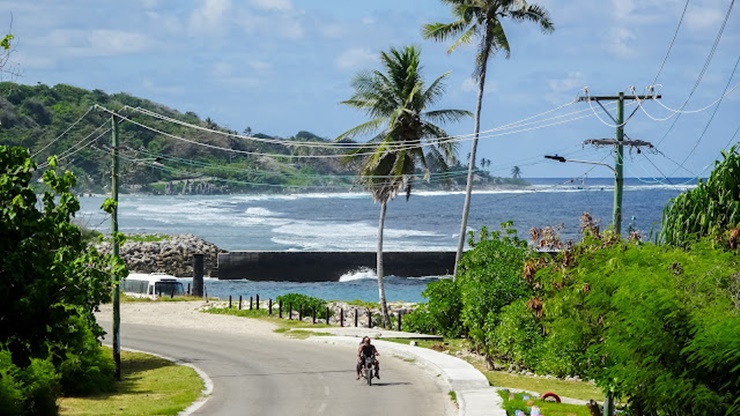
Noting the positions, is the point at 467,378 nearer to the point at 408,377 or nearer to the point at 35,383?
the point at 408,377

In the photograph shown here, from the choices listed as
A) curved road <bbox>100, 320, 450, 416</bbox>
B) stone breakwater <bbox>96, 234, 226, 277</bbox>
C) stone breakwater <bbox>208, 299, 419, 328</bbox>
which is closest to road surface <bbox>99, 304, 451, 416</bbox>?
curved road <bbox>100, 320, 450, 416</bbox>

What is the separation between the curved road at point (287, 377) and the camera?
1234 inches

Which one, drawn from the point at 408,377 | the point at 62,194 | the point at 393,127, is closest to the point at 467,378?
the point at 408,377

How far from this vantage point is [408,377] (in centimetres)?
3719

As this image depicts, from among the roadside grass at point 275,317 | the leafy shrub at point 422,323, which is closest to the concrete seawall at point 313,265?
the roadside grass at point 275,317

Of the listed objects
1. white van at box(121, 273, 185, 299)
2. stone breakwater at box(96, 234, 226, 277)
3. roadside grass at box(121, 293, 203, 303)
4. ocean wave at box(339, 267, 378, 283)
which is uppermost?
stone breakwater at box(96, 234, 226, 277)

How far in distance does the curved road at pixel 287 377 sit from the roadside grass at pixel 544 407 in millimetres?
1993

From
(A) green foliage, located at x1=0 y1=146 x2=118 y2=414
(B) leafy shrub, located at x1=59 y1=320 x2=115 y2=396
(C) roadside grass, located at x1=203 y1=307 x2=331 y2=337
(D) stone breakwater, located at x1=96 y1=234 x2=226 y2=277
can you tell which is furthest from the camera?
(D) stone breakwater, located at x1=96 y1=234 x2=226 y2=277

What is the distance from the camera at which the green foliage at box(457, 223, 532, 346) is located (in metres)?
43.0

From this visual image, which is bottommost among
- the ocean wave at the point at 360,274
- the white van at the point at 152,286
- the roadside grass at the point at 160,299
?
the roadside grass at the point at 160,299

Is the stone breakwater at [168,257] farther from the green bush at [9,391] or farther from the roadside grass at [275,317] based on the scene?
the green bush at [9,391]

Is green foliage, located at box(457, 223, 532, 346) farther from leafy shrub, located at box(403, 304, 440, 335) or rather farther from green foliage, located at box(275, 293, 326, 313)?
green foliage, located at box(275, 293, 326, 313)

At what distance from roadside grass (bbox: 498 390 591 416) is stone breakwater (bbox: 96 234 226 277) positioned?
6793 cm

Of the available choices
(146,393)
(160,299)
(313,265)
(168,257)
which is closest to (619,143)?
(146,393)
